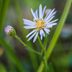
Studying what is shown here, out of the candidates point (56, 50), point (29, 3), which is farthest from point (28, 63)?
point (29, 3)

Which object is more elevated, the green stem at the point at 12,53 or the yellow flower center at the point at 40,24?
the yellow flower center at the point at 40,24

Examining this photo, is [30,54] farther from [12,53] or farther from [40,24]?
[40,24]

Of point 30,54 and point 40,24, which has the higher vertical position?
point 40,24

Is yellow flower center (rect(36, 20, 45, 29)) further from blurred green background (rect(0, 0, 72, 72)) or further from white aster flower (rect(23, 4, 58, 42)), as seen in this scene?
blurred green background (rect(0, 0, 72, 72))

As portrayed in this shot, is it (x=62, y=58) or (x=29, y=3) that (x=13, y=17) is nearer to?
(x=62, y=58)

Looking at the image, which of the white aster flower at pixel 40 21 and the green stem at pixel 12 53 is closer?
the white aster flower at pixel 40 21

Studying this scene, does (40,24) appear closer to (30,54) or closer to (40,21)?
(40,21)

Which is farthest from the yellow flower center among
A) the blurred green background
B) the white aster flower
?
the blurred green background

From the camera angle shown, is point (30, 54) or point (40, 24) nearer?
point (40, 24)

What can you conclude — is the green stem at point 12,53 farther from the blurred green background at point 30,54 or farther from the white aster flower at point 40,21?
the white aster flower at point 40,21

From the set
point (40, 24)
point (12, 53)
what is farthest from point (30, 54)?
point (40, 24)

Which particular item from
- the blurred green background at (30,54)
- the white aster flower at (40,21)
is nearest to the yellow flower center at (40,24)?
the white aster flower at (40,21)
